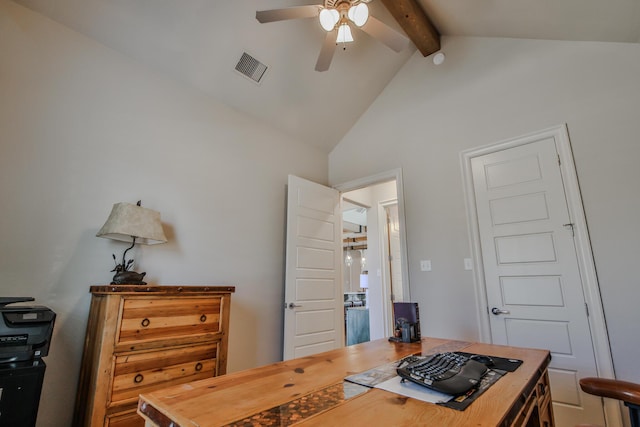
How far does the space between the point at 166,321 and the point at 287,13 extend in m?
2.16

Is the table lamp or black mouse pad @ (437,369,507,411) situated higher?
the table lamp

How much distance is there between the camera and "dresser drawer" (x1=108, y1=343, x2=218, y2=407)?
66.6 inches

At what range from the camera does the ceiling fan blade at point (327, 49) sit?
2.19 metres

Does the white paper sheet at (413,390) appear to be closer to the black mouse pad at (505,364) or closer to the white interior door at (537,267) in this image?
the black mouse pad at (505,364)

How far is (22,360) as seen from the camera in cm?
141

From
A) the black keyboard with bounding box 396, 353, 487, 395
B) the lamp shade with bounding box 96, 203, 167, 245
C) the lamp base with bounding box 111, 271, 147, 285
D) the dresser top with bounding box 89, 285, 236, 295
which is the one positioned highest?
the lamp shade with bounding box 96, 203, 167, 245

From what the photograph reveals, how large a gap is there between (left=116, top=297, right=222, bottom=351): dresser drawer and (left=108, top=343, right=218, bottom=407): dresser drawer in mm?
61

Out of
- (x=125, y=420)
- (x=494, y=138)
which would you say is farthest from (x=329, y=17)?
(x=125, y=420)

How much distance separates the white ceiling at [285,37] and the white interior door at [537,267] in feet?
3.07

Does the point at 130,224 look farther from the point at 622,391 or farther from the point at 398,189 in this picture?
the point at 622,391

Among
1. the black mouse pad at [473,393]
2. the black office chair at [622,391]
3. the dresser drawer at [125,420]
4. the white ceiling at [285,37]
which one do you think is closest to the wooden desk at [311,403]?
the black mouse pad at [473,393]

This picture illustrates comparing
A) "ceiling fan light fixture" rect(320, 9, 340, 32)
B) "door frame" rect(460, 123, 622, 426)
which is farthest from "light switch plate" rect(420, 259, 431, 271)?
"ceiling fan light fixture" rect(320, 9, 340, 32)

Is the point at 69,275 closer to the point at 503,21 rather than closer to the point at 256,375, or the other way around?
the point at 256,375

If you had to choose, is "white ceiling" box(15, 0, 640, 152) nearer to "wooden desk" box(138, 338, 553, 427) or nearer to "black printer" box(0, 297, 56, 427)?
"black printer" box(0, 297, 56, 427)
